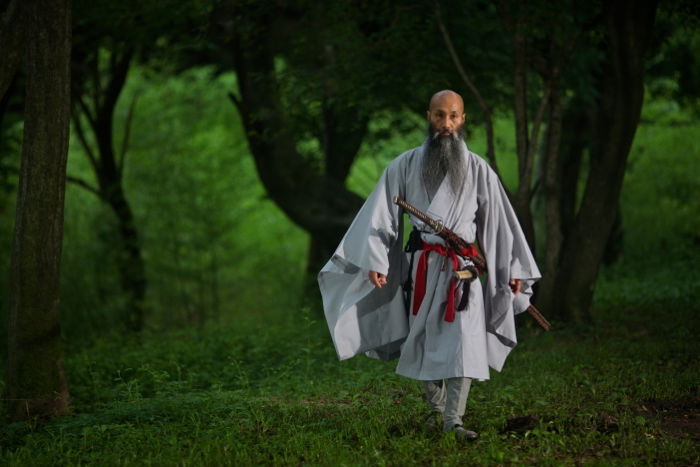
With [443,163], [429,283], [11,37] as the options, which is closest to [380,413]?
[429,283]

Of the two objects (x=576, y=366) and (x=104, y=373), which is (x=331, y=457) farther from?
(x=104, y=373)

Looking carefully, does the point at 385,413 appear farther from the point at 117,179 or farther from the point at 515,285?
the point at 117,179

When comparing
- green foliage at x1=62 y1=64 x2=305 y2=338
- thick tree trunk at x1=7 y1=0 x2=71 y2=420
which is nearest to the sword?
thick tree trunk at x1=7 y1=0 x2=71 y2=420

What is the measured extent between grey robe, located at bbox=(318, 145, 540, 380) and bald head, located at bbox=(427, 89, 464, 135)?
18 centimetres

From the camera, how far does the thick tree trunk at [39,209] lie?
20.9 feet

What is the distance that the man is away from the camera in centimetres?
523

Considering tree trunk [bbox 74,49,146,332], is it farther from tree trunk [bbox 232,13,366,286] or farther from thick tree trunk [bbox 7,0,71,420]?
thick tree trunk [bbox 7,0,71,420]

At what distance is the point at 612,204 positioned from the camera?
9.73 metres

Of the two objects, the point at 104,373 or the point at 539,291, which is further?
the point at 539,291

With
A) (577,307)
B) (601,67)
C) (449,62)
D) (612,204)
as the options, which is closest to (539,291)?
(577,307)

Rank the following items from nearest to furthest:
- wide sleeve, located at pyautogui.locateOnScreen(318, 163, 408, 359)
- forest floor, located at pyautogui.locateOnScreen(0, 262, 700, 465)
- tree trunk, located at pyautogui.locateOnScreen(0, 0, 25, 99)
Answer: forest floor, located at pyautogui.locateOnScreen(0, 262, 700, 465), wide sleeve, located at pyautogui.locateOnScreen(318, 163, 408, 359), tree trunk, located at pyautogui.locateOnScreen(0, 0, 25, 99)

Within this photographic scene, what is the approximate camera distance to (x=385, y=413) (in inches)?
234

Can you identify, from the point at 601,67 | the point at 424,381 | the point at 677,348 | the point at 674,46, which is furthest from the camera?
the point at 674,46

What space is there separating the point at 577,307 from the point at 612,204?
1250 mm
